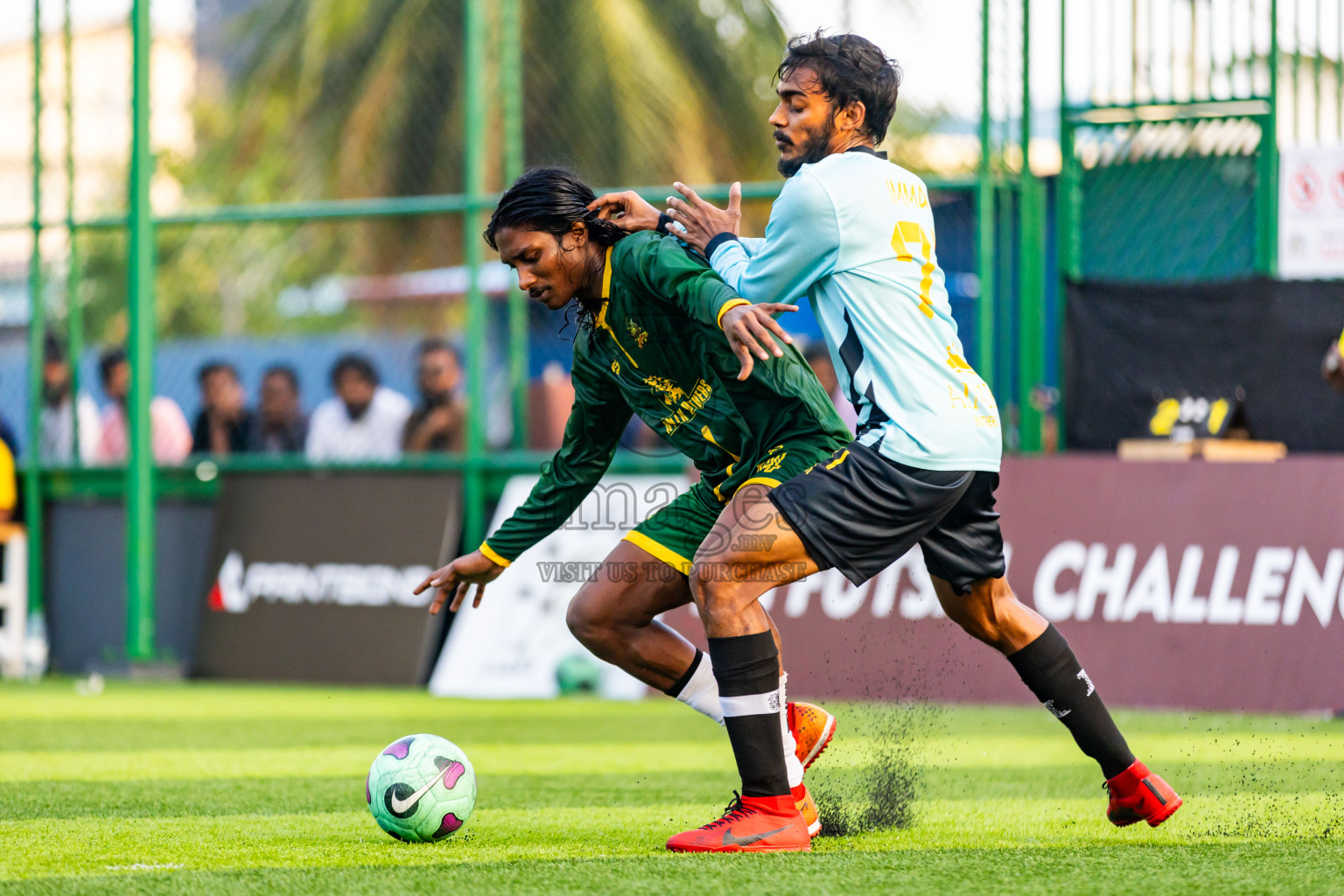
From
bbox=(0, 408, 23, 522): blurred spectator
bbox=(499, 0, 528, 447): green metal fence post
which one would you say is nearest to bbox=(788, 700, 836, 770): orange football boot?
bbox=(499, 0, 528, 447): green metal fence post

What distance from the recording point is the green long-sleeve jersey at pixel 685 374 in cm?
458

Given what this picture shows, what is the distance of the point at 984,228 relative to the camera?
32.0 feet

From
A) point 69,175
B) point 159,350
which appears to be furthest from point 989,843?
point 159,350

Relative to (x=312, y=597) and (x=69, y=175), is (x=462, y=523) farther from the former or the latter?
(x=69, y=175)

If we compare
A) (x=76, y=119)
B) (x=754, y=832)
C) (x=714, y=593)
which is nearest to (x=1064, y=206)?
(x=714, y=593)

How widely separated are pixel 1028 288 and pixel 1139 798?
5671 millimetres

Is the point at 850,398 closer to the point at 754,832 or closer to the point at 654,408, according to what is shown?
the point at 654,408

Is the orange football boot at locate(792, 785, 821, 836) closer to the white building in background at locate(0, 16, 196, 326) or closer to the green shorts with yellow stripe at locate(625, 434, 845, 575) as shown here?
the green shorts with yellow stripe at locate(625, 434, 845, 575)

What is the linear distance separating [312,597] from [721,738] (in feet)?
13.8

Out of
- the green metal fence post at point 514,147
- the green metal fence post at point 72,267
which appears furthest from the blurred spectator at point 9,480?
the green metal fence post at point 514,147

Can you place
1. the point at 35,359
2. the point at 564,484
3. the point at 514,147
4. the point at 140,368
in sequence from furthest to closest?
the point at 35,359
the point at 140,368
the point at 514,147
the point at 564,484

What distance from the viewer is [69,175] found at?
12477 millimetres

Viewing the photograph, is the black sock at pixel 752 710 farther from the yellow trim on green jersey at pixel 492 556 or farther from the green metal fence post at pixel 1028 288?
the green metal fence post at pixel 1028 288

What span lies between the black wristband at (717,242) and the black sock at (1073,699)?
139 cm
